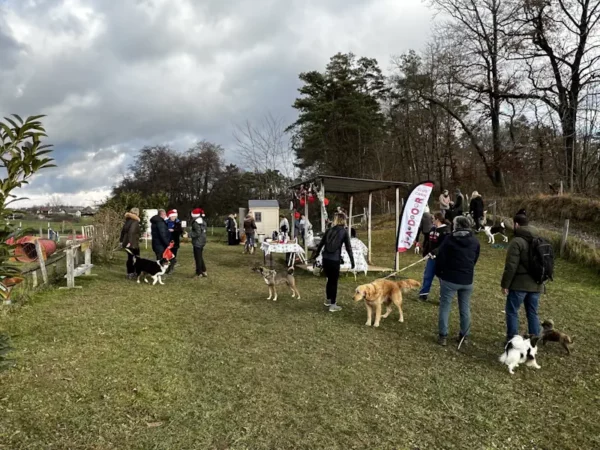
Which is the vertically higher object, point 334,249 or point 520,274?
point 334,249

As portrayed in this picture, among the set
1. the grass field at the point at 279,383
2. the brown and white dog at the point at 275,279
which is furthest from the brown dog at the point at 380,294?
the brown and white dog at the point at 275,279

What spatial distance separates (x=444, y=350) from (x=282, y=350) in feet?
6.71

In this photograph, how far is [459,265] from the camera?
464cm

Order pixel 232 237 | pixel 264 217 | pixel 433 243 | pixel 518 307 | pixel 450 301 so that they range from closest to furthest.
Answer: pixel 518 307 < pixel 450 301 < pixel 433 243 < pixel 232 237 < pixel 264 217

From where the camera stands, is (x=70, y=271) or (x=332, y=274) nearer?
(x=332, y=274)

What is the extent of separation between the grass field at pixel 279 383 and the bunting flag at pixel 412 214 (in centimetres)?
255

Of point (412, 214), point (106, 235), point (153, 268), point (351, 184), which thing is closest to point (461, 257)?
point (412, 214)

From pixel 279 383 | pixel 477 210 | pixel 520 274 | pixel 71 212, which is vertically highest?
pixel 71 212

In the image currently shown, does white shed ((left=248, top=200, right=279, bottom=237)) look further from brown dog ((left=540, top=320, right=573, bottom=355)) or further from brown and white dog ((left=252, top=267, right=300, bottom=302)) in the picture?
brown dog ((left=540, top=320, right=573, bottom=355))

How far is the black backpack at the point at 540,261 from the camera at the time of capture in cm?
430

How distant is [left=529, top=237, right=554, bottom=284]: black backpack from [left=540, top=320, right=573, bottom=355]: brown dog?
79 centimetres

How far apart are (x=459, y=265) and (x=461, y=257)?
0.10m

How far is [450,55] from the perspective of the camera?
23.3 meters

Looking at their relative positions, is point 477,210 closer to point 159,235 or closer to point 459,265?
point 459,265
